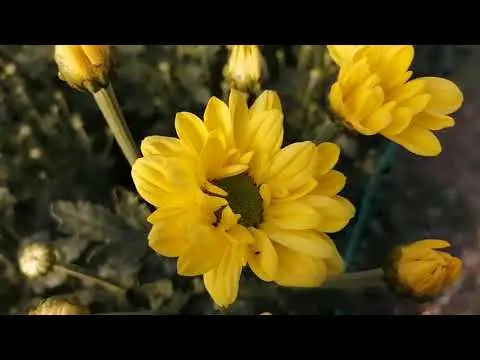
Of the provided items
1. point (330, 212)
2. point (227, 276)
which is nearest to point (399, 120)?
point (330, 212)

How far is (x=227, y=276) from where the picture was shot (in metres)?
1.24

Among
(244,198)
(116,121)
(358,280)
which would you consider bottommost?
(358,280)

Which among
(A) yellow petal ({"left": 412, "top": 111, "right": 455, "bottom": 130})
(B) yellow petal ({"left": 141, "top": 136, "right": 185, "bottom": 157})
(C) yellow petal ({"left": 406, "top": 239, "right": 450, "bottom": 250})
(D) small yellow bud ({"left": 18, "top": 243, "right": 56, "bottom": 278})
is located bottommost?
(C) yellow petal ({"left": 406, "top": 239, "right": 450, "bottom": 250})

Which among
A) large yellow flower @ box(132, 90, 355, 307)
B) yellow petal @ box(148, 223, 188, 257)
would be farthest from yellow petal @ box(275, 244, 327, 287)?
yellow petal @ box(148, 223, 188, 257)

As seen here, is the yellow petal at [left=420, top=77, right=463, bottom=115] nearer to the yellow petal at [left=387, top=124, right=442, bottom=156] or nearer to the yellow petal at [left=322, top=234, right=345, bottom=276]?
the yellow petal at [left=387, top=124, right=442, bottom=156]

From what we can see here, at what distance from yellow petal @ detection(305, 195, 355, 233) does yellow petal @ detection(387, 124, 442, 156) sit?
0.33ft

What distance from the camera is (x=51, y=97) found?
129 cm

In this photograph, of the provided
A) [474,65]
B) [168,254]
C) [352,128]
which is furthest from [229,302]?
[474,65]

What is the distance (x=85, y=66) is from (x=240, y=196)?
8.6 inches

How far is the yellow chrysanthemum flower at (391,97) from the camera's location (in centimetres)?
124

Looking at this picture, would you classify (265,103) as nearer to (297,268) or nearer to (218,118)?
(218,118)

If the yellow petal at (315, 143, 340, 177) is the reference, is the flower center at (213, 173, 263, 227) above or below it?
below

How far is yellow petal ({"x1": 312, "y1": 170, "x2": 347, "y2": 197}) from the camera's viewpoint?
1.23m
